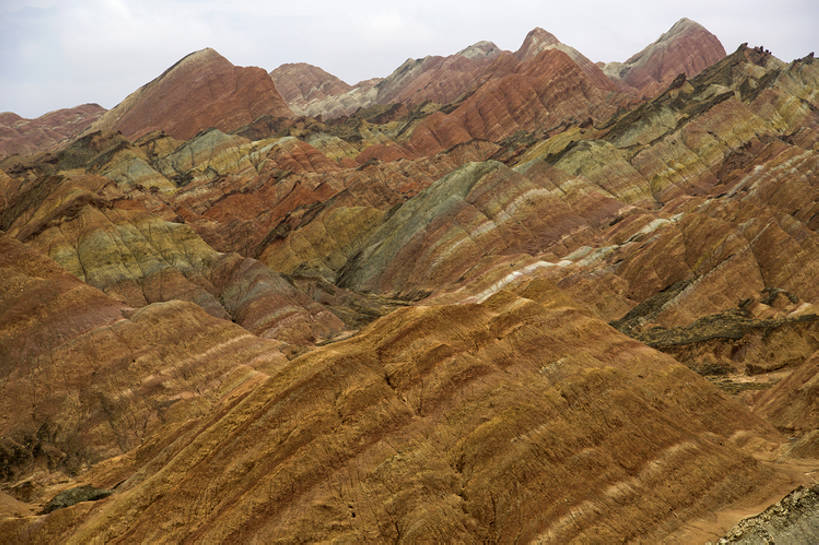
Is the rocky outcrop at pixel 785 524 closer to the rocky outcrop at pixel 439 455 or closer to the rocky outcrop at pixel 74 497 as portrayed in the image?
the rocky outcrop at pixel 439 455

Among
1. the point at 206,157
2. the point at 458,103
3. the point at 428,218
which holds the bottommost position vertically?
the point at 428,218

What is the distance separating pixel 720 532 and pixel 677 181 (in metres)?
93.4

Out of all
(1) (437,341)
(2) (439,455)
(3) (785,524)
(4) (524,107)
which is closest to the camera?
(3) (785,524)

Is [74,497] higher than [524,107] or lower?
lower

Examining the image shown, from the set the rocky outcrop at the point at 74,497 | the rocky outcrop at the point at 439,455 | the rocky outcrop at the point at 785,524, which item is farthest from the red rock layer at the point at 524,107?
the rocky outcrop at the point at 785,524

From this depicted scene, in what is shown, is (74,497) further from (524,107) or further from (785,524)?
(524,107)

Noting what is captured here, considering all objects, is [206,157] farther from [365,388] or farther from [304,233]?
[365,388]

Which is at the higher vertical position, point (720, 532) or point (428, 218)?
point (428, 218)

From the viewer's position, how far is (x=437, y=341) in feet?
94.3

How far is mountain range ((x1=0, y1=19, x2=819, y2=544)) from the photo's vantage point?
77.3ft

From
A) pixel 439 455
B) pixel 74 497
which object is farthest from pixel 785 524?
pixel 74 497

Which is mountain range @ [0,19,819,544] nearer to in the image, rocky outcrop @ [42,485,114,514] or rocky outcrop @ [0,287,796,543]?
rocky outcrop @ [0,287,796,543]

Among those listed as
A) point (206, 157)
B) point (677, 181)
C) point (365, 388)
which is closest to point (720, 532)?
point (365, 388)

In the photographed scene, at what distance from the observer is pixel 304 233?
111062mm
